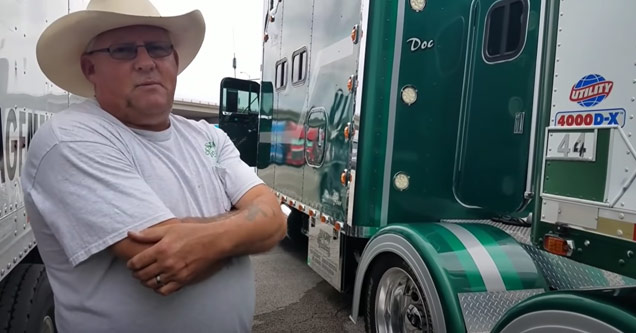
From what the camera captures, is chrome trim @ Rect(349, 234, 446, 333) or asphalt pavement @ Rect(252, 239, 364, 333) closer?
chrome trim @ Rect(349, 234, 446, 333)

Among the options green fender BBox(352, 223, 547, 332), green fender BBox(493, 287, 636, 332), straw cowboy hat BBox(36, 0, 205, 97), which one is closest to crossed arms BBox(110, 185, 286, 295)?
straw cowboy hat BBox(36, 0, 205, 97)

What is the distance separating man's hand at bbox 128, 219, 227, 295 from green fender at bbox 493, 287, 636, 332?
1.22 metres

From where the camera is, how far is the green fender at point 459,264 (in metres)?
2.51

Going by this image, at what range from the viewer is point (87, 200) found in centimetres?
122

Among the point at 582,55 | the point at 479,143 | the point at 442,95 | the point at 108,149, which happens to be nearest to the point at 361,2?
the point at 442,95

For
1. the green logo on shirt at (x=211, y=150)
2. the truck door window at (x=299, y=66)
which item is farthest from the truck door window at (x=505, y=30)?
the green logo on shirt at (x=211, y=150)

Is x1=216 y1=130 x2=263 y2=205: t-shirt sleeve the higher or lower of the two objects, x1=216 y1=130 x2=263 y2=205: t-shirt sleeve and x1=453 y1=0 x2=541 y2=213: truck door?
the lower

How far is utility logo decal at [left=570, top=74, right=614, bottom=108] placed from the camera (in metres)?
1.52

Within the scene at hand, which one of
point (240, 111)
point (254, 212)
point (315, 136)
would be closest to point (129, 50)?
point (254, 212)

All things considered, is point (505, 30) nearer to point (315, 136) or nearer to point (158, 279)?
point (315, 136)

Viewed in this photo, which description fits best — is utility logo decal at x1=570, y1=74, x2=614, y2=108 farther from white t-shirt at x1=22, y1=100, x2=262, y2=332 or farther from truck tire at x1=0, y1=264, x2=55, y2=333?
truck tire at x1=0, y1=264, x2=55, y2=333

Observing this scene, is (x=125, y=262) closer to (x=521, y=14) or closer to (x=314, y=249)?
(x=521, y=14)

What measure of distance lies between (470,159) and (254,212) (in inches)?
93.4

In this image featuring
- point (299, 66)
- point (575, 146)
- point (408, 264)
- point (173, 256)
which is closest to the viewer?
point (173, 256)
